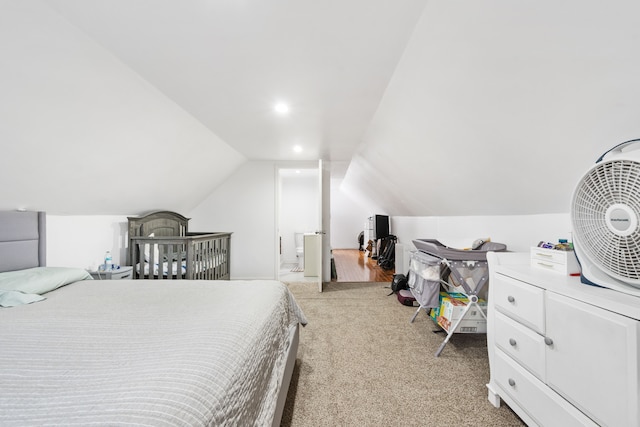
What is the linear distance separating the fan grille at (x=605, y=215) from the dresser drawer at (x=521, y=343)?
0.53m

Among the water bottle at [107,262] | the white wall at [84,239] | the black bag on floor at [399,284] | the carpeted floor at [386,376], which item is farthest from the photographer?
the black bag on floor at [399,284]

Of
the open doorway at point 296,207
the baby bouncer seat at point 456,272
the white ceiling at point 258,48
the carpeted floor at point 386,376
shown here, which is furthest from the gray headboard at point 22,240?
the open doorway at point 296,207

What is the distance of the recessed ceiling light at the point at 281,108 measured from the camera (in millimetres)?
2381

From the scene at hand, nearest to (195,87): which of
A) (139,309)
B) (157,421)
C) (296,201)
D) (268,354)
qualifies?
(139,309)

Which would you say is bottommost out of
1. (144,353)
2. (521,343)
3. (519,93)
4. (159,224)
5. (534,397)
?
(534,397)

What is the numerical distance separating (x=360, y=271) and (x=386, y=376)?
3.73m

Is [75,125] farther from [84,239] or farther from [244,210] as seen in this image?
[244,210]

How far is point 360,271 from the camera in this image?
5.65m

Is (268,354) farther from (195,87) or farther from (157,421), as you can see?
(195,87)

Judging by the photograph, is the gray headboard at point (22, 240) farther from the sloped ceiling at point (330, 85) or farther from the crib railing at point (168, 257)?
the crib railing at point (168, 257)

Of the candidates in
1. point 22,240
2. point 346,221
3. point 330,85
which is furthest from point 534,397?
point 346,221

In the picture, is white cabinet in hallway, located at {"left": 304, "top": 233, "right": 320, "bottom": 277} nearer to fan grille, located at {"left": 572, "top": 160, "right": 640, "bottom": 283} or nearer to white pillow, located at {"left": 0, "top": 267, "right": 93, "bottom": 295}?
white pillow, located at {"left": 0, "top": 267, "right": 93, "bottom": 295}

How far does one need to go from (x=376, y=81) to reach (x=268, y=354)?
6.61 ft

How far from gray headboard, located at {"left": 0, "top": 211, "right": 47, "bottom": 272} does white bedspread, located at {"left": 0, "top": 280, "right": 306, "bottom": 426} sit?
2.45 feet
